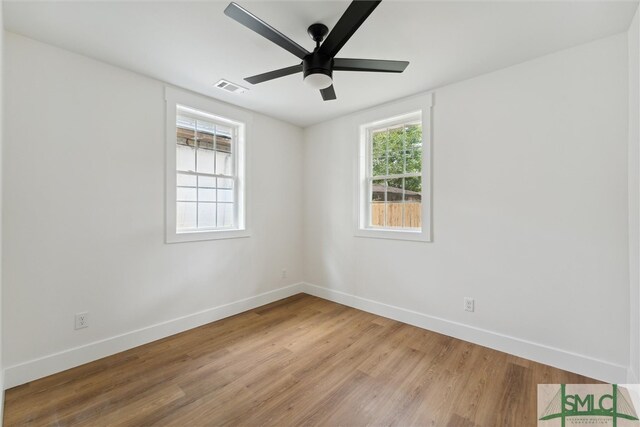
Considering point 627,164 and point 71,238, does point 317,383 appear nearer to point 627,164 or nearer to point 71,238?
point 71,238

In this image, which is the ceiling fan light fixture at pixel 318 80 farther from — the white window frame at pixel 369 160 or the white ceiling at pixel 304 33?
the white window frame at pixel 369 160

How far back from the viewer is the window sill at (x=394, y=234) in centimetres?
293

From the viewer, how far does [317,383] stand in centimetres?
200

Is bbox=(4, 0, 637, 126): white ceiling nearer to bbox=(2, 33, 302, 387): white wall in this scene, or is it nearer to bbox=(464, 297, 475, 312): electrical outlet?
bbox=(2, 33, 302, 387): white wall

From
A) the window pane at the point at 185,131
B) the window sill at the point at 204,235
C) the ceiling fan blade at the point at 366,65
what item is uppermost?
the ceiling fan blade at the point at 366,65

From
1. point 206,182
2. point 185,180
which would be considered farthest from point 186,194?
point 206,182

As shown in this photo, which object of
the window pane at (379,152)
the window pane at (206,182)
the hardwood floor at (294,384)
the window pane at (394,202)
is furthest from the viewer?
the window pane at (379,152)

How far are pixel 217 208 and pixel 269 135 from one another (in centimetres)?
123

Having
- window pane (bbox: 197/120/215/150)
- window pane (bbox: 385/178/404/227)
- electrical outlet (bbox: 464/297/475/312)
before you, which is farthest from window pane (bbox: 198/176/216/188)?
electrical outlet (bbox: 464/297/475/312)

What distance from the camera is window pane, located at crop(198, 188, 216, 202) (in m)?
3.12

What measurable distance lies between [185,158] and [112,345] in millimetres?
1900

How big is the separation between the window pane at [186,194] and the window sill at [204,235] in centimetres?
37

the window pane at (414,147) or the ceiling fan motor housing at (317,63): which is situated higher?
the ceiling fan motor housing at (317,63)

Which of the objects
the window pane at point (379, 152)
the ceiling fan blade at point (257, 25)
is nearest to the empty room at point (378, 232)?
the ceiling fan blade at point (257, 25)
